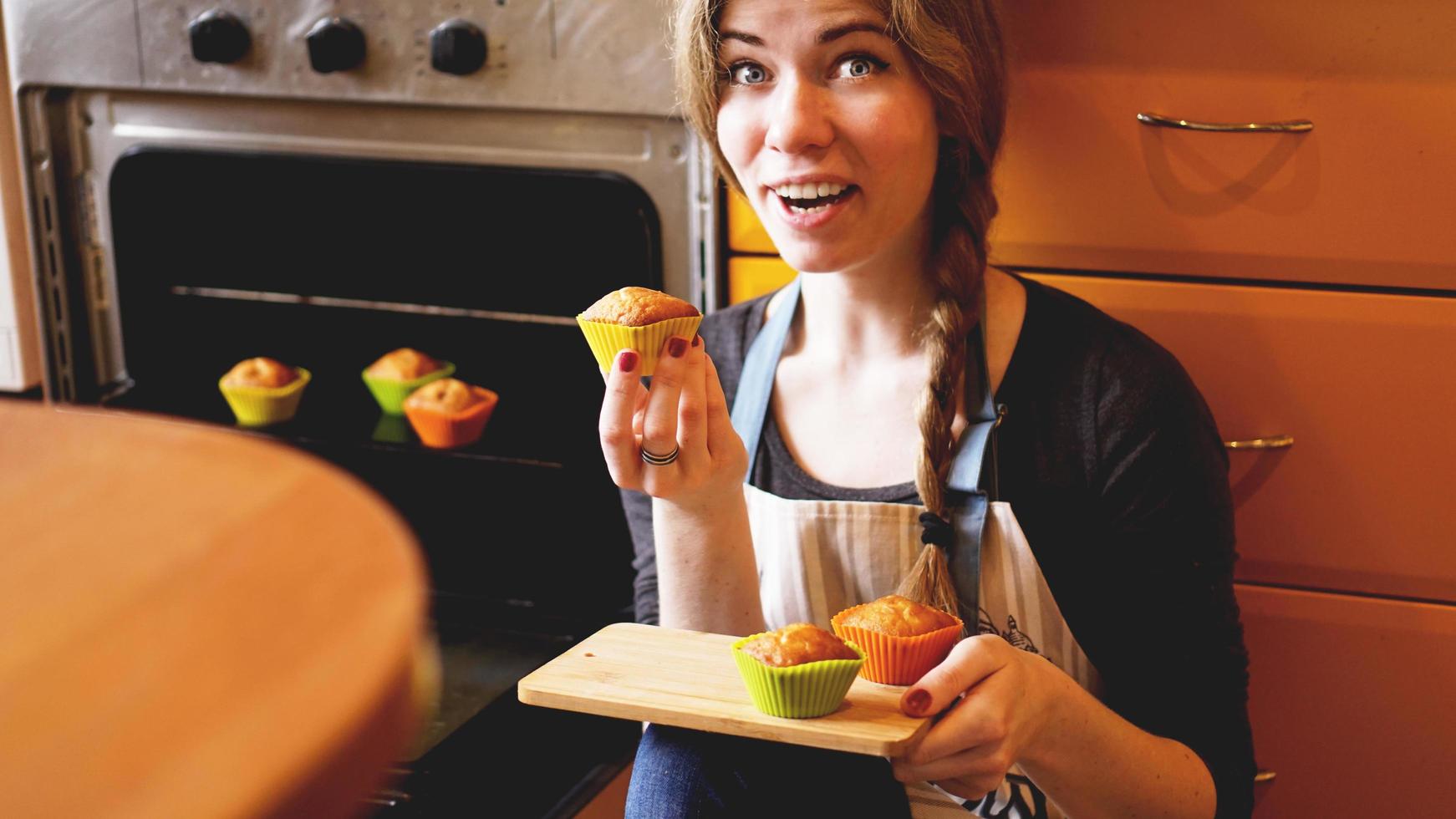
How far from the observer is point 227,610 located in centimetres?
27

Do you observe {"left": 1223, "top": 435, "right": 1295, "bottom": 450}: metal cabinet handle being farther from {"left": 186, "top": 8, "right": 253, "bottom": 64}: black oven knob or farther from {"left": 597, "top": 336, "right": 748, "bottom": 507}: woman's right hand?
{"left": 186, "top": 8, "right": 253, "bottom": 64}: black oven knob

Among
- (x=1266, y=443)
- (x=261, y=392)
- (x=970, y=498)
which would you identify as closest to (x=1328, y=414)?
(x=1266, y=443)

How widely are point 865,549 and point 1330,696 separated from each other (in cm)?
58

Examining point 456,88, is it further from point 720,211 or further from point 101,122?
point 101,122

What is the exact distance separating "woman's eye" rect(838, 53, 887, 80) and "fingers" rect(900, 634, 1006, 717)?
496mm

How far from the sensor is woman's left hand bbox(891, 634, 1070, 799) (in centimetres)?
96

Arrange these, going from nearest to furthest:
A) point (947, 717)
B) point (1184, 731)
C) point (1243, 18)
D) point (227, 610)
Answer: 1. point (227, 610)
2. point (947, 717)
3. point (1184, 731)
4. point (1243, 18)

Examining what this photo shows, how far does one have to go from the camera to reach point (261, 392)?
5.38 feet

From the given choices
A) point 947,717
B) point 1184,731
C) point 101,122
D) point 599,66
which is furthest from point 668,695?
point 101,122

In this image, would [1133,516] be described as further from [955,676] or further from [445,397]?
[445,397]

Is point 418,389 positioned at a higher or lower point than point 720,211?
lower

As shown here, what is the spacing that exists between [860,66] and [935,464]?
36cm

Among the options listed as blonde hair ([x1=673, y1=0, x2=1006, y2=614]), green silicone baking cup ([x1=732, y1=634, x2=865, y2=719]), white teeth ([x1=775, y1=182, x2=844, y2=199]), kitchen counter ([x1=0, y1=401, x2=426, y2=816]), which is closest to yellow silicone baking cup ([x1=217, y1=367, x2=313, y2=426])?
blonde hair ([x1=673, y1=0, x2=1006, y2=614])

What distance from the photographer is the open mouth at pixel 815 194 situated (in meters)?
1.16
